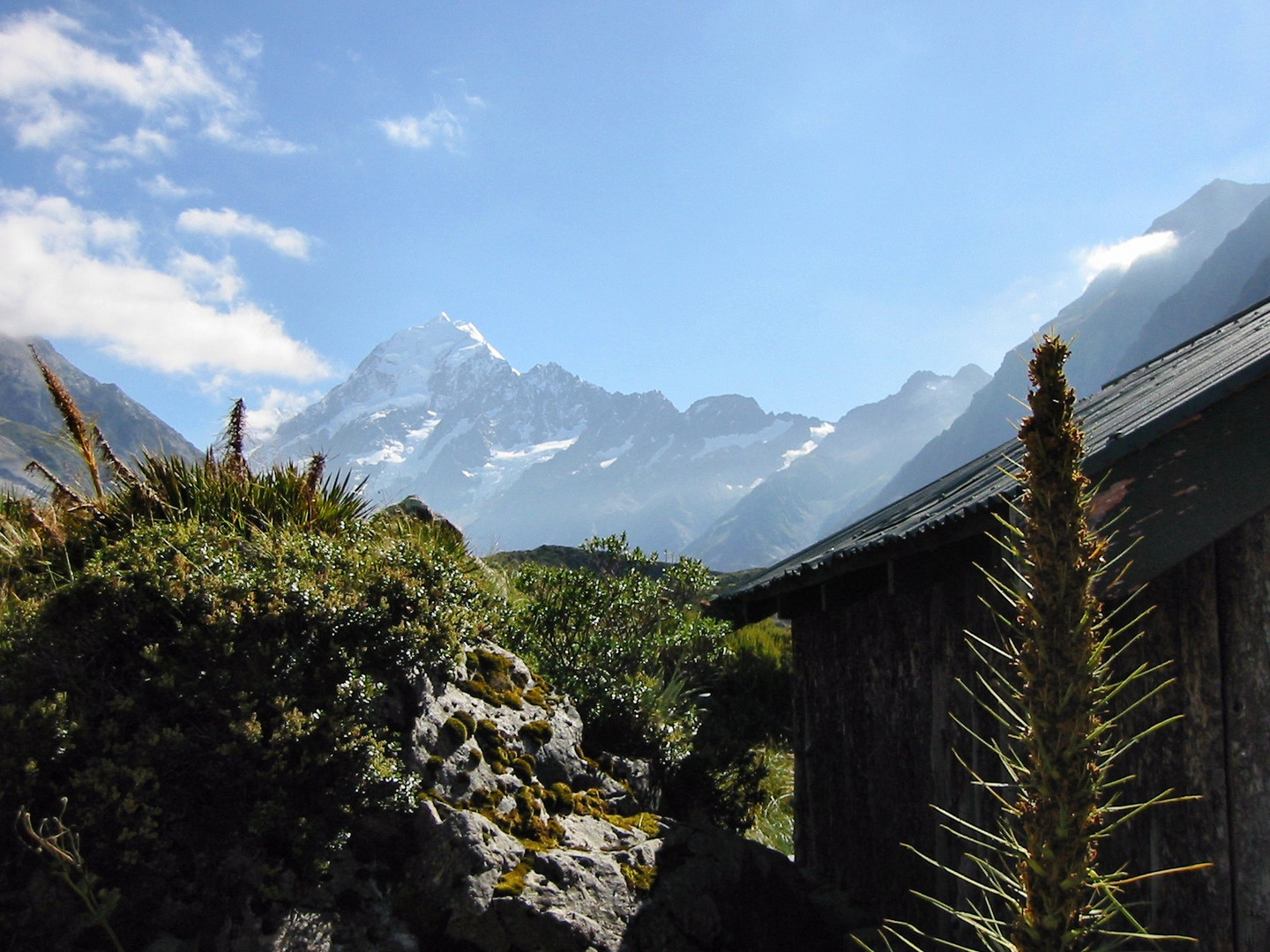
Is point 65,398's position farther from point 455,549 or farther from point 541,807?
point 541,807

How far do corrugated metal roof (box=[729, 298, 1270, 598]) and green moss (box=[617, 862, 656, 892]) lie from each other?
2.22 m

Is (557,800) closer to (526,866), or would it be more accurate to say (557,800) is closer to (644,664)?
(526,866)

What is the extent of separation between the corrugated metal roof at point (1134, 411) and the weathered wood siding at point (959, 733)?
15.5 inches

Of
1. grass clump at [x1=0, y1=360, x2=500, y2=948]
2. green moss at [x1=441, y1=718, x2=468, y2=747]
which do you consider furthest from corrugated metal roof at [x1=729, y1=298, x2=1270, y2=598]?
grass clump at [x1=0, y1=360, x2=500, y2=948]

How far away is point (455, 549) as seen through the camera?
9562mm

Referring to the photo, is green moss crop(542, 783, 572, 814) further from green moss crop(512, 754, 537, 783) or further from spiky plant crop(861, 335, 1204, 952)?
spiky plant crop(861, 335, 1204, 952)

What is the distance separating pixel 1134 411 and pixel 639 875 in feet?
13.0

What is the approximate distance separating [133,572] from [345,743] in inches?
70.3

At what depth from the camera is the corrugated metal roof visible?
13.0 ft

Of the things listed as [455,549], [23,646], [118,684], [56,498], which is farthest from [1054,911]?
[56,498]

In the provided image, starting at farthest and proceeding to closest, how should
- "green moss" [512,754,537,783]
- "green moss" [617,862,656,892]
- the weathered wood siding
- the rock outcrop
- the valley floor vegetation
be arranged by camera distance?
"green moss" [512,754,537,783] < "green moss" [617,862,656,892] < the rock outcrop < the valley floor vegetation < the weathered wood siding

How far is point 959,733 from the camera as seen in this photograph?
5676mm

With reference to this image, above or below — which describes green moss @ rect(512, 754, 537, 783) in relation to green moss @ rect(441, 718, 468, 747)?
below

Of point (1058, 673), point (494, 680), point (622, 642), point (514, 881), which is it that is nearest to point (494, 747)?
point (494, 680)
